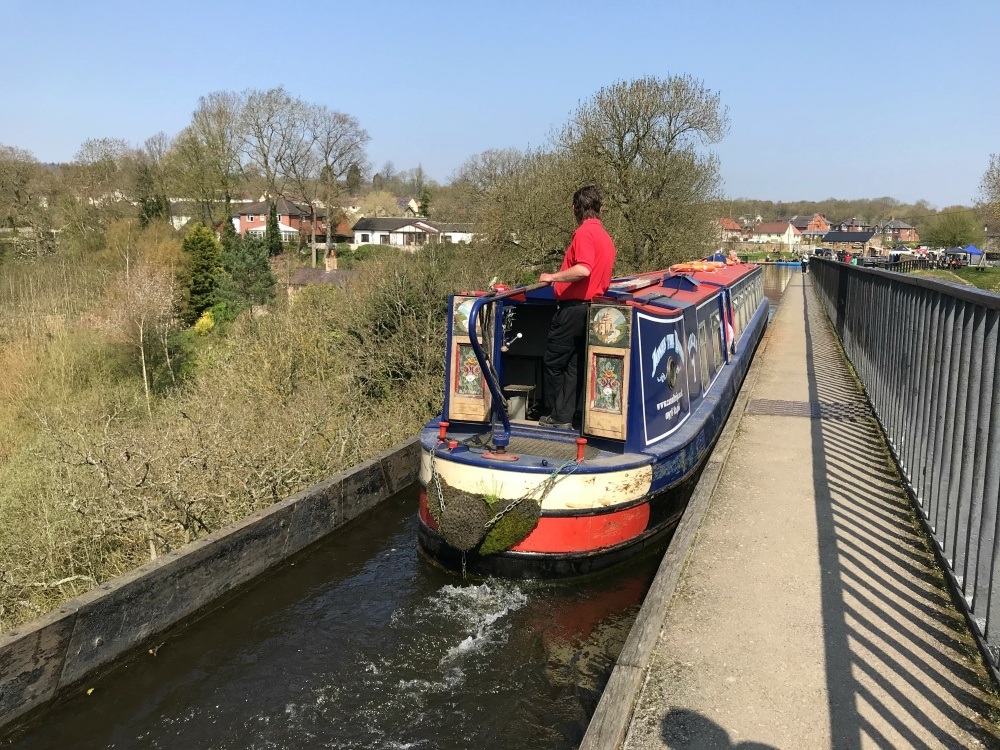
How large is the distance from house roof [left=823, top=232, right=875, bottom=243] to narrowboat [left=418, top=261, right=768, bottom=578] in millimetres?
115109

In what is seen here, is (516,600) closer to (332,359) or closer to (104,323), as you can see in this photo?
(332,359)

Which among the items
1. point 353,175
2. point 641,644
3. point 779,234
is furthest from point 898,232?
point 641,644

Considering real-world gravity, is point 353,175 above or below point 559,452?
above

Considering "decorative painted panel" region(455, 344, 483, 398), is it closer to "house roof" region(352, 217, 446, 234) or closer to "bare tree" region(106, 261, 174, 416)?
"bare tree" region(106, 261, 174, 416)

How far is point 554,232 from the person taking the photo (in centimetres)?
2498

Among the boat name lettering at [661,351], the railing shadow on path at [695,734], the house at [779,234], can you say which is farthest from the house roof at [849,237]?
the railing shadow on path at [695,734]

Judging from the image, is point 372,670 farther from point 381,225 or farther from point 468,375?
point 381,225

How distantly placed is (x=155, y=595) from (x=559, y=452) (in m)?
3.18

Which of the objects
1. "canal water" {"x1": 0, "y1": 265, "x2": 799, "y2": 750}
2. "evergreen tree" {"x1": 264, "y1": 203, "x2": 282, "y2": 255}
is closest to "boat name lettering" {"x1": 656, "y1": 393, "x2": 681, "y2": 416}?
"canal water" {"x1": 0, "y1": 265, "x2": 799, "y2": 750}

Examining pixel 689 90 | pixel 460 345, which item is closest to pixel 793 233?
pixel 689 90

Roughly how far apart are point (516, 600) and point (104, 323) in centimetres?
1850

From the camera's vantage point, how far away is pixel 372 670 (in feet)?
17.2

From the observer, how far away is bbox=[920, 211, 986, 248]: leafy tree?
70.4 m

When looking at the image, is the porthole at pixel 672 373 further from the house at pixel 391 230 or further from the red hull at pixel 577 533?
the house at pixel 391 230
